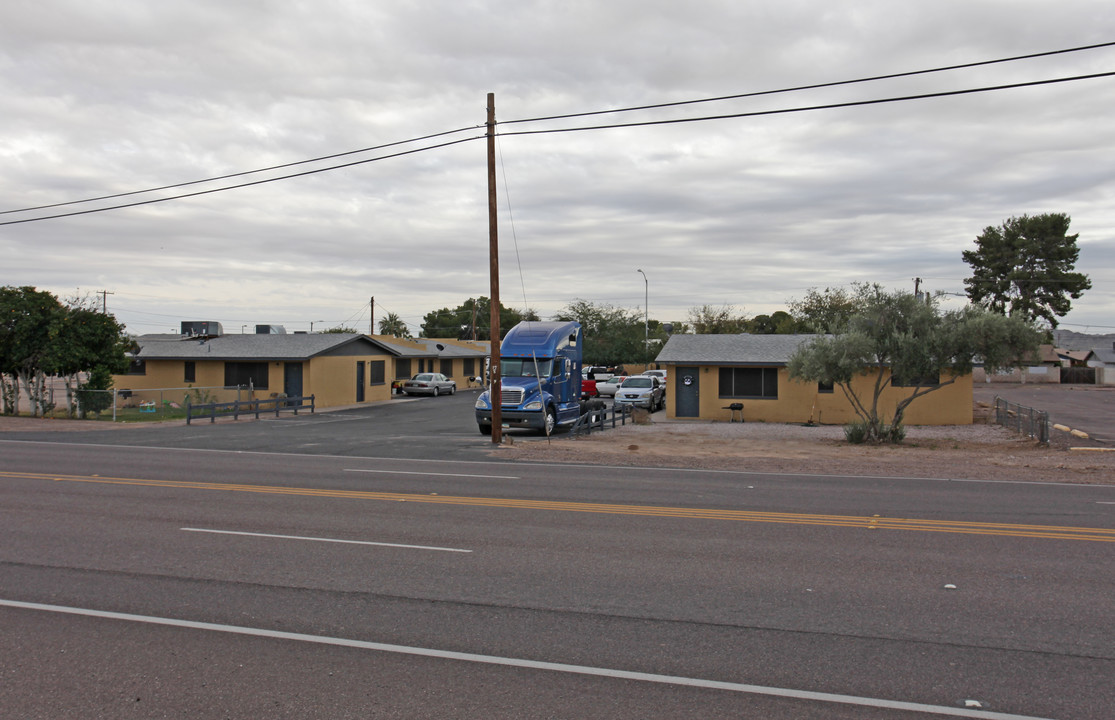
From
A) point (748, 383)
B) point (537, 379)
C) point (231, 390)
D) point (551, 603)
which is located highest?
point (537, 379)

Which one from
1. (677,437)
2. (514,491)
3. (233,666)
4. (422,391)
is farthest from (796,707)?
(422,391)

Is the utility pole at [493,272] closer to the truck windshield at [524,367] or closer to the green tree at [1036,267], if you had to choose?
the truck windshield at [524,367]

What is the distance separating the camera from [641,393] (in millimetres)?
38500

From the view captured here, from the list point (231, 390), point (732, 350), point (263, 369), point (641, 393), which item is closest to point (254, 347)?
point (263, 369)

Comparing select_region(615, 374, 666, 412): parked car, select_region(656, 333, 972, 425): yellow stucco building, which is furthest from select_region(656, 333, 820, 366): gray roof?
select_region(615, 374, 666, 412): parked car

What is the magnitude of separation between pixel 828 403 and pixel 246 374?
94.3ft

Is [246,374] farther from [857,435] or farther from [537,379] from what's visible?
[857,435]

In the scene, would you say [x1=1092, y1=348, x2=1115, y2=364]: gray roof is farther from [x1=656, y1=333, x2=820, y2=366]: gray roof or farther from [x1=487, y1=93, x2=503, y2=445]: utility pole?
[x1=487, y1=93, x2=503, y2=445]: utility pole

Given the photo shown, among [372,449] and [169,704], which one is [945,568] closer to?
[169,704]

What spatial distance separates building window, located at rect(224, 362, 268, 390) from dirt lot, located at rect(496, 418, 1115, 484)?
848 inches

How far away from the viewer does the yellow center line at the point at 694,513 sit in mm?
10703

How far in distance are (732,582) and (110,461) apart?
16.2m

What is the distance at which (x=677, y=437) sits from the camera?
2636 cm

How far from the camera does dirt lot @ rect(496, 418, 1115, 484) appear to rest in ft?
58.7
